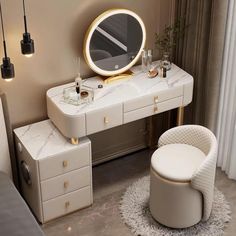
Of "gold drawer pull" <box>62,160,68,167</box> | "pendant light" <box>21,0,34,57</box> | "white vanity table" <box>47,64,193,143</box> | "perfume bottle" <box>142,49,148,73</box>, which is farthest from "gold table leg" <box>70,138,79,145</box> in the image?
"perfume bottle" <box>142,49,148,73</box>

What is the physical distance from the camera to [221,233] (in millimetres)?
3525

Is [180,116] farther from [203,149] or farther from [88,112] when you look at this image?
[88,112]

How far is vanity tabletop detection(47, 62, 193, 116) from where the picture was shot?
11.5ft

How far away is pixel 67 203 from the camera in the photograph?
12.0ft

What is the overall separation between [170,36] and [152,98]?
0.62m

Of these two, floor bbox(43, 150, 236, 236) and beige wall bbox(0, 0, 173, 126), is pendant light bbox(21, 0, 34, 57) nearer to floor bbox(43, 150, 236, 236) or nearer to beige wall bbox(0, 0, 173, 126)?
beige wall bbox(0, 0, 173, 126)

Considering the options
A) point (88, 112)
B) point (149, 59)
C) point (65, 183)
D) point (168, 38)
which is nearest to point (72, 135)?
point (88, 112)

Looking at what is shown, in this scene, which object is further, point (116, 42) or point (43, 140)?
point (116, 42)

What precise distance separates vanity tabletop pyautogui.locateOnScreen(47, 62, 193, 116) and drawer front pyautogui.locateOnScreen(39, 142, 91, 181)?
27 centimetres

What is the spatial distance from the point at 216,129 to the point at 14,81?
159 centimetres

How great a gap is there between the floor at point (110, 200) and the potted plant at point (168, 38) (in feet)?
2.79

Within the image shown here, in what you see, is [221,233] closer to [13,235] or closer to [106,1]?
[13,235]

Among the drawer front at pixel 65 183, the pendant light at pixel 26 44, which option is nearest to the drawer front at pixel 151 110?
the drawer front at pixel 65 183

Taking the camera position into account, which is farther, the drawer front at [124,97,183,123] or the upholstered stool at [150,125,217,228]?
the drawer front at [124,97,183,123]
